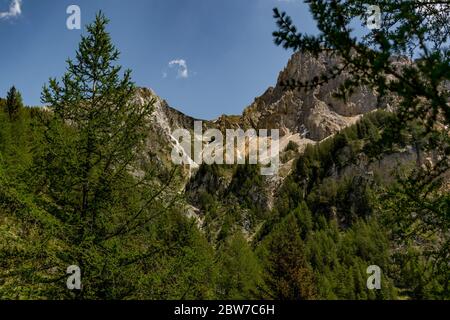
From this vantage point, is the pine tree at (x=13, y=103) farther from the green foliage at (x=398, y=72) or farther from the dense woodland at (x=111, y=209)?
the green foliage at (x=398, y=72)

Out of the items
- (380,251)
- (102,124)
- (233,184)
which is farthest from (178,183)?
(233,184)

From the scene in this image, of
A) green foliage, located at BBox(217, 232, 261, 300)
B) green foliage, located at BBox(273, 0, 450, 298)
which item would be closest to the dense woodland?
green foliage, located at BBox(273, 0, 450, 298)

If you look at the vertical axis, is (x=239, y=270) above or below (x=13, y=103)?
below

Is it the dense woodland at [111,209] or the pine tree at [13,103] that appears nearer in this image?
the dense woodland at [111,209]

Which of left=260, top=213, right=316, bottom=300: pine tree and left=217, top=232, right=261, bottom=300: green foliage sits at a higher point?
left=260, top=213, right=316, bottom=300: pine tree

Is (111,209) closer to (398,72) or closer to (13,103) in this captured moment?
(398,72)

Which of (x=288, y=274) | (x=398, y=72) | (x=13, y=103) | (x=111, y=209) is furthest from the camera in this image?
(x=13, y=103)

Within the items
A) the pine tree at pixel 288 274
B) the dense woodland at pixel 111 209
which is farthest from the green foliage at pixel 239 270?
the dense woodland at pixel 111 209

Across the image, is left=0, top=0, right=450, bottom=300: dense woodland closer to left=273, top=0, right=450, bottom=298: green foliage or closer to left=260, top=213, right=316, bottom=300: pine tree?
left=273, top=0, right=450, bottom=298: green foliage

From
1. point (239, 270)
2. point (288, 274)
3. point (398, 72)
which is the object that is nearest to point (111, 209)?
point (398, 72)

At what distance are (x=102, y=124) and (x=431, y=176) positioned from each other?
24.3 ft


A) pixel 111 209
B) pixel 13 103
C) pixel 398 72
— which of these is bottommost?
pixel 111 209

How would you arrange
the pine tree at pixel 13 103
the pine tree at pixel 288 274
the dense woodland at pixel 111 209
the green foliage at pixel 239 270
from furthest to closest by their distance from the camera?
the pine tree at pixel 13 103 → the green foliage at pixel 239 270 → the pine tree at pixel 288 274 → the dense woodland at pixel 111 209

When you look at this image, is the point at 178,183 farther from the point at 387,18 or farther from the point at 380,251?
the point at 380,251
